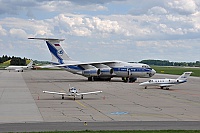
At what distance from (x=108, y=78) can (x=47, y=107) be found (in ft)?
122

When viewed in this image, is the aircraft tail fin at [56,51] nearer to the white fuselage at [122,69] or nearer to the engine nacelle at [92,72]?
the white fuselage at [122,69]

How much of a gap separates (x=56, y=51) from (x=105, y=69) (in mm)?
9365

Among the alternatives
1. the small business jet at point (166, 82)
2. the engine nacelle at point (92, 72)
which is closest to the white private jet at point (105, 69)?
the engine nacelle at point (92, 72)

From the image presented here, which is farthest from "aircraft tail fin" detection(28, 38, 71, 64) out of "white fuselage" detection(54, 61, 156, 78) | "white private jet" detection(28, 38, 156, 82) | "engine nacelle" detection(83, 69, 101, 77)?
"engine nacelle" detection(83, 69, 101, 77)

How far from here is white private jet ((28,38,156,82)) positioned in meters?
58.6

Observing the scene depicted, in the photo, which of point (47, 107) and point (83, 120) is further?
point (47, 107)

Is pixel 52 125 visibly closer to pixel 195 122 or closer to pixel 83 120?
pixel 83 120

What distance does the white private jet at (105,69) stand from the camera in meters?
58.6

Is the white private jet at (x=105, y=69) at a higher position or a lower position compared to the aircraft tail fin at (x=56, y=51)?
lower

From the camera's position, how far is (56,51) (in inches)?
2522

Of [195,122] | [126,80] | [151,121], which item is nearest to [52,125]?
[151,121]

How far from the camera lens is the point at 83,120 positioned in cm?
1945

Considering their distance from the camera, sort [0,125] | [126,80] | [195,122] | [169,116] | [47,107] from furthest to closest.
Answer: [126,80]
[47,107]
[169,116]
[195,122]
[0,125]

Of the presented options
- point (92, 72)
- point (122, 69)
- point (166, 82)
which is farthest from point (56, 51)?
point (166, 82)
